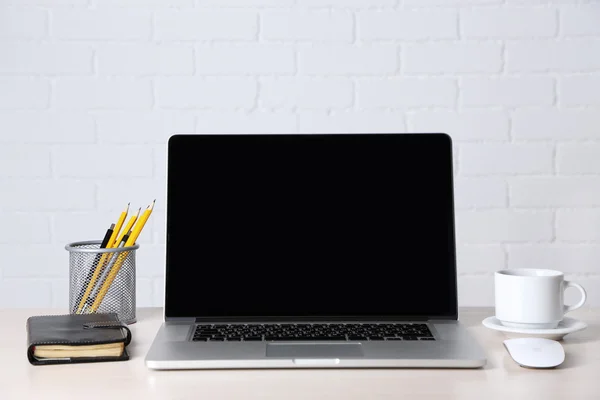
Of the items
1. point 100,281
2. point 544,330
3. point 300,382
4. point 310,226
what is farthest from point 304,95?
point 300,382


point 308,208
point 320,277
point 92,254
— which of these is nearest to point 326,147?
point 308,208

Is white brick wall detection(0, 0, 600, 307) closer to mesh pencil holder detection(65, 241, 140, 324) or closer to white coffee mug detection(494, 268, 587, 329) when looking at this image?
mesh pencil holder detection(65, 241, 140, 324)

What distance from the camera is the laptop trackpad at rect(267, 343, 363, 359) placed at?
980 mm

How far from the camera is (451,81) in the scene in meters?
1.79

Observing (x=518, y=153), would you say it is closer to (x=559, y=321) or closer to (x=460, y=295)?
(x=460, y=295)

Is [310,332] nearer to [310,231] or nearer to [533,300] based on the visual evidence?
[310,231]

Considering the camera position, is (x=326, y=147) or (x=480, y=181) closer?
(x=326, y=147)

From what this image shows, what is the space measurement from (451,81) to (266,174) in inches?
29.2

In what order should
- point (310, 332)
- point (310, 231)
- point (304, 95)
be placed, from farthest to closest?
point (304, 95), point (310, 231), point (310, 332)

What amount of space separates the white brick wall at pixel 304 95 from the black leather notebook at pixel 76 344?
2.51ft

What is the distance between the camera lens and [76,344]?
993 mm

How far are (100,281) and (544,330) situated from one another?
0.70m

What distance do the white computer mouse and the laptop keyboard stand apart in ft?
0.40

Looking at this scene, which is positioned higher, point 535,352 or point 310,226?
point 310,226
